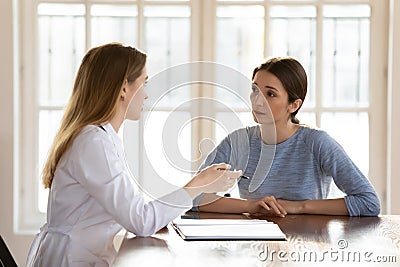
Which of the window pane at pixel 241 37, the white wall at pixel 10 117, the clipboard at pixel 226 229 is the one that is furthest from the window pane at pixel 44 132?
the clipboard at pixel 226 229

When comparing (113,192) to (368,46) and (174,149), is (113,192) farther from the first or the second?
(368,46)

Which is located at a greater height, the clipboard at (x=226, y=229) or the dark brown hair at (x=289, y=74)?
the dark brown hair at (x=289, y=74)

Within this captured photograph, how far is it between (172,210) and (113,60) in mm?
485

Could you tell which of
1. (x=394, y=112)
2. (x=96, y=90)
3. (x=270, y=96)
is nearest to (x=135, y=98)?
(x=96, y=90)

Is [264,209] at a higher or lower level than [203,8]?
lower

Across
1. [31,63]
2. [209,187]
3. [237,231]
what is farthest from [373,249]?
[31,63]

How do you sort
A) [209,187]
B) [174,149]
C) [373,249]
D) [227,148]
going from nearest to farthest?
[373,249] < [174,149] < [209,187] < [227,148]

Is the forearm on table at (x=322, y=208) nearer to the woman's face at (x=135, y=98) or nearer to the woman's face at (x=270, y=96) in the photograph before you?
the woman's face at (x=270, y=96)

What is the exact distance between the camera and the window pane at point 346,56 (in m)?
3.95

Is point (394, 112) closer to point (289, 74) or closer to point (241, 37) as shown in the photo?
point (241, 37)

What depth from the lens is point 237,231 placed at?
2076 millimetres

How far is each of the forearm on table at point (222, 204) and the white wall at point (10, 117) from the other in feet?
5.02

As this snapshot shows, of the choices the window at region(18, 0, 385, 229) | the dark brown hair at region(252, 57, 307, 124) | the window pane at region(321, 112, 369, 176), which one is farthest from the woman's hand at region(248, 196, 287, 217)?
the window pane at region(321, 112, 369, 176)

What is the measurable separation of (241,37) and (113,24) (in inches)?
25.8
